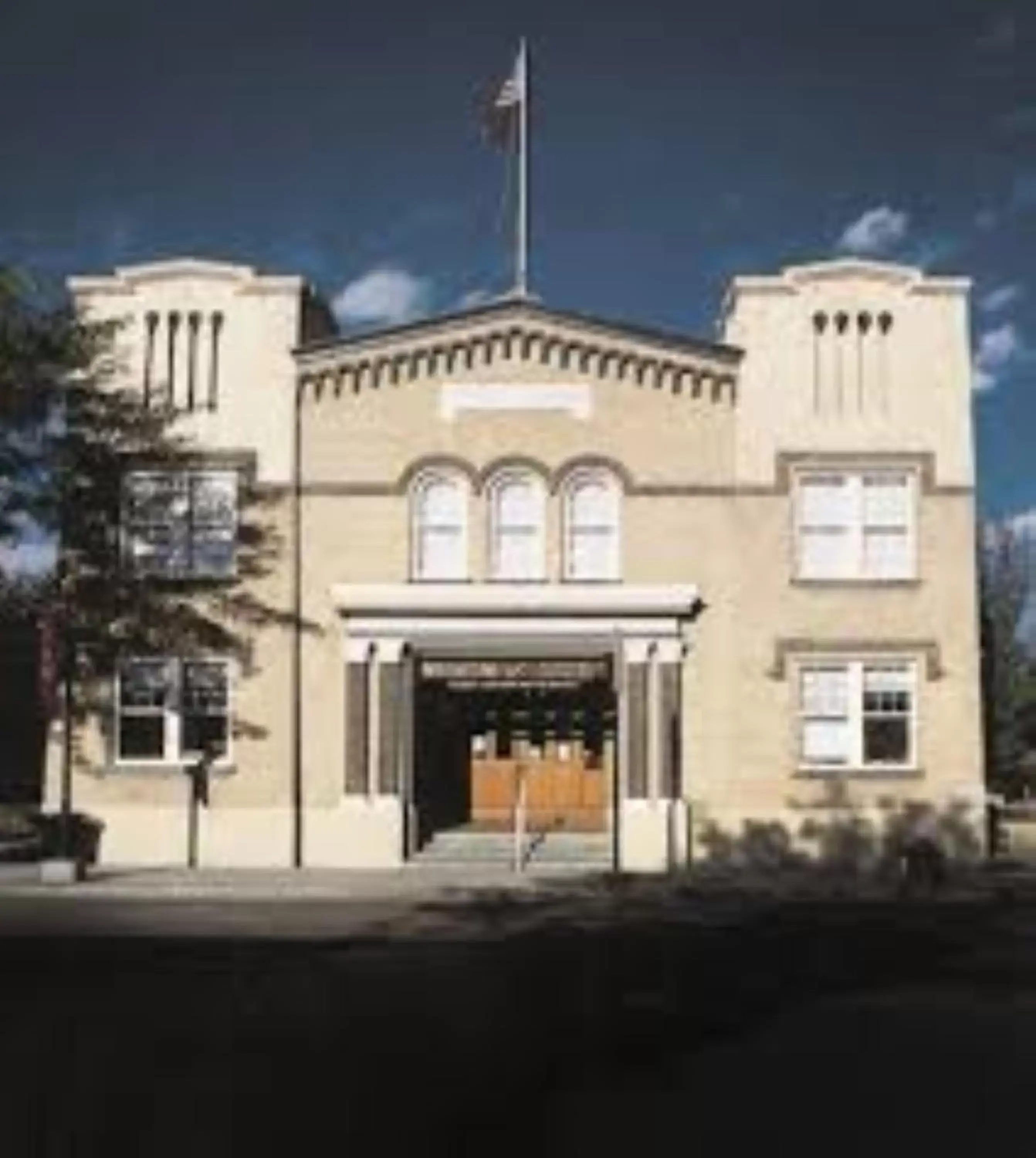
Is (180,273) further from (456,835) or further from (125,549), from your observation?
(456,835)

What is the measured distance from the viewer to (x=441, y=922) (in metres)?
26.2

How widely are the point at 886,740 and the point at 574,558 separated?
6.19 meters

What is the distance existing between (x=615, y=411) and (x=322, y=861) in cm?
925

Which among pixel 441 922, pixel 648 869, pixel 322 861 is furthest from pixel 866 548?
pixel 441 922

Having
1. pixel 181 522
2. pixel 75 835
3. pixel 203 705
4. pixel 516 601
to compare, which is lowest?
pixel 75 835

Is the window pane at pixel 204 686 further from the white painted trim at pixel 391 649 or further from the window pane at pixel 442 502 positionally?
the window pane at pixel 442 502

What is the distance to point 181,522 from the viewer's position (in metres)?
38.7

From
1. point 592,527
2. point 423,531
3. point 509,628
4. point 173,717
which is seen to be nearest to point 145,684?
point 173,717

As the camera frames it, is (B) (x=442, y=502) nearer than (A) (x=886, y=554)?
No

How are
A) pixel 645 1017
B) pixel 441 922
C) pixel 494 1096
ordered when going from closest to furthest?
pixel 494 1096, pixel 645 1017, pixel 441 922

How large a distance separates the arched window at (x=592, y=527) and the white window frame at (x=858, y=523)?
3.13 m

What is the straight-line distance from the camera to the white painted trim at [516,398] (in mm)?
38844

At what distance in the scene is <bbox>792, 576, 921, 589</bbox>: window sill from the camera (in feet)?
126

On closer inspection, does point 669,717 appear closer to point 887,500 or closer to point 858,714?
point 858,714
